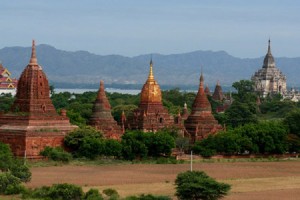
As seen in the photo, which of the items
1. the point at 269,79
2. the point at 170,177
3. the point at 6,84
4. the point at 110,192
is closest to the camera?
the point at 110,192

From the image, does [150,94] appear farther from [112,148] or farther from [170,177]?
[170,177]

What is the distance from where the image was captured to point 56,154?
66562 mm

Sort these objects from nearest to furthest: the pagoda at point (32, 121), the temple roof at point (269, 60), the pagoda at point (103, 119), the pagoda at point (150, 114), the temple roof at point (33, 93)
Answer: the pagoda at point (32, 121) < the temple roof at point (33, 93) < the pagoda at point (103, 119) < the pagoda at point (150, 114) < the temple roof at point (269, 60)

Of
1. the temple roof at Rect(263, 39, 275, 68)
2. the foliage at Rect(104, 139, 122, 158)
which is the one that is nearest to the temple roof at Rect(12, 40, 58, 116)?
the foliage at Rect(104, 139, 122, 158)

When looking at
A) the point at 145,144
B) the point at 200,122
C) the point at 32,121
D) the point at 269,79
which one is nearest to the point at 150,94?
the point at 200,122

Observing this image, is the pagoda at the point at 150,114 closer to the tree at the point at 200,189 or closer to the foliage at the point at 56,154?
the foliage at the point at 56,154

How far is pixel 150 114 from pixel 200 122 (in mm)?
4757

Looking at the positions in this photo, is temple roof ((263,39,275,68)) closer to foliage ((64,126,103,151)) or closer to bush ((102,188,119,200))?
foliage ((64,126,103,151))

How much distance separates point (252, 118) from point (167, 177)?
44.6 metres

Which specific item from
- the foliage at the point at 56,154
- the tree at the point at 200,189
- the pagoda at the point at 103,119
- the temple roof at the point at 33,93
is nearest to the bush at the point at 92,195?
the tree at the point at 200,189

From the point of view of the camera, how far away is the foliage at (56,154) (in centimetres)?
6638

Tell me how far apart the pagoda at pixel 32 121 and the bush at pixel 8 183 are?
17.4 metres

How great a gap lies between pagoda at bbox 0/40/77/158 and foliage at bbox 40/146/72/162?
552 millimetres

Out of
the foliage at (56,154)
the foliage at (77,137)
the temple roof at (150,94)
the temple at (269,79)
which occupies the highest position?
the temple at (269,79)
